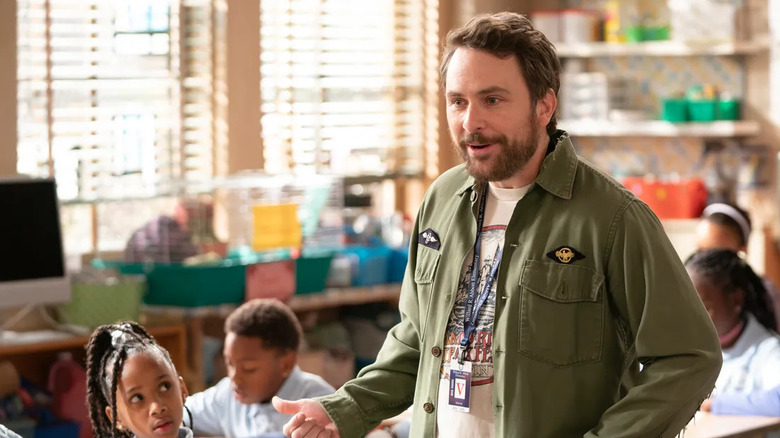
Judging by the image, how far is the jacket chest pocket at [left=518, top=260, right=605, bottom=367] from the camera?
178 cm

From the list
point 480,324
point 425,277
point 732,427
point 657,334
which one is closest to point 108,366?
point 425,277

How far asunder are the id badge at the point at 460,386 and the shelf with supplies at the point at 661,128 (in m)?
3.94

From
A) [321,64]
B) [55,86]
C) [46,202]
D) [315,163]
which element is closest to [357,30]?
[321,64]

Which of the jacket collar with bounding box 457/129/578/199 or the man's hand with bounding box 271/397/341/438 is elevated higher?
the jacket collar with bounding box 457/129/578/199

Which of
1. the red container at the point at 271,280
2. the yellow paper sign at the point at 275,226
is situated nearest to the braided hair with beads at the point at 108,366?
the red container at the point at 271,280

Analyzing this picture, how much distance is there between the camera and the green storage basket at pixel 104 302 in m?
4.35

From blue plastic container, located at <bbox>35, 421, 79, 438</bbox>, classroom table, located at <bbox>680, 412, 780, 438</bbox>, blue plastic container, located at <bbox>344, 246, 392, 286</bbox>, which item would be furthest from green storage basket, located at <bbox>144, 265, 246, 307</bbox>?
classroom table, located at <bbox>680, 412, 780, 438</bbox>

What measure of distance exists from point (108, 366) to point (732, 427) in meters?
1.80

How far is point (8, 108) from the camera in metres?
4.59

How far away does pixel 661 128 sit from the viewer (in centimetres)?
584

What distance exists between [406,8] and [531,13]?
0.80 m

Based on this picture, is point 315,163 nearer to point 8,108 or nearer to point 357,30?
point 357,30

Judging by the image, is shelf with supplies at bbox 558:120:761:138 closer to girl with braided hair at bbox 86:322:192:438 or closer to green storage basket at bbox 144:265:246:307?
green storage basket at bbox 144:265:246:307

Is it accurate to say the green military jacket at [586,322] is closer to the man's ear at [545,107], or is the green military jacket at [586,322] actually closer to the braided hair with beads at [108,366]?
the man's ear at [545,107]
